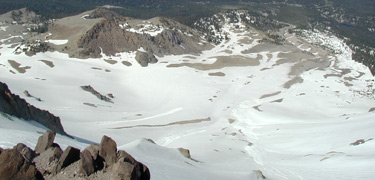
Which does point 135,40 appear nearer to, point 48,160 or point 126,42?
point 126,42

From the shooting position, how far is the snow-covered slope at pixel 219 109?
79.2 feet

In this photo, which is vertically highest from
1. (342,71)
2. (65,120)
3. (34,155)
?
(34,155)

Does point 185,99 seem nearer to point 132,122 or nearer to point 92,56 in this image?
point 132,122

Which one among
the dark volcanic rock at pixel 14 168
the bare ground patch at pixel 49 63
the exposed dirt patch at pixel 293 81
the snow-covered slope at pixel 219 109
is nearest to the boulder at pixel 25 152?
the dark volcanic rock at pixel 14 168

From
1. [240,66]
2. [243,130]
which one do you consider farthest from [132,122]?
[240,66]

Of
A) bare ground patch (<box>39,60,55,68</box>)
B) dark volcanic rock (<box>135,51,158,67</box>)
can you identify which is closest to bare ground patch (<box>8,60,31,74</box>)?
bare ground patch (<box>39,60,55,68</box>)

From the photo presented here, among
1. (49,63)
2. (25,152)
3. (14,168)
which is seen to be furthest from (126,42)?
(14,168)

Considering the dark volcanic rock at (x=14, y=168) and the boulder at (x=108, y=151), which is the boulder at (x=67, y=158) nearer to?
the boulder at (x=108, y=151)

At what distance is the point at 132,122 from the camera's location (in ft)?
150

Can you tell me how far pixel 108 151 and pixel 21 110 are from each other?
17679mm

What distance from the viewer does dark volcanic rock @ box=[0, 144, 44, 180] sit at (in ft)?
24.8

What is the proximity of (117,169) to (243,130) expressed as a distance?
38.2m

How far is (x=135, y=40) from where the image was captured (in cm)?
10619

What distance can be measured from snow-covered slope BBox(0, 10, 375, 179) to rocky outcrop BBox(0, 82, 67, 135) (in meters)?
2.76
